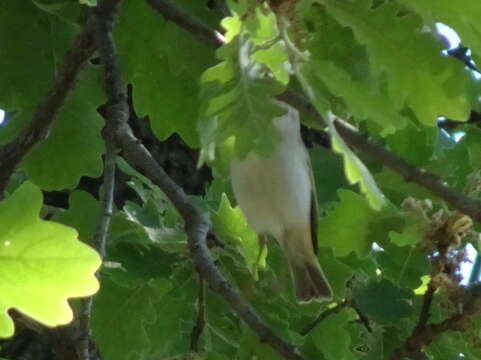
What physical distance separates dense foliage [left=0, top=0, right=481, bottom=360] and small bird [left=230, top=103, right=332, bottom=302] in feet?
0.12

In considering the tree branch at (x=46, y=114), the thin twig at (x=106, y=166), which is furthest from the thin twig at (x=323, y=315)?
the tree branch at (x=46, y=114)

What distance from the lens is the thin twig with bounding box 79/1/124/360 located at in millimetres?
1711

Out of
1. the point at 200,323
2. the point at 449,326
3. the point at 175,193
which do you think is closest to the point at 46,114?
the point at 175,193

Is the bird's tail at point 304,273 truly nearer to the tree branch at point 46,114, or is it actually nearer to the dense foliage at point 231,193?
the dense foliage at point 231,193

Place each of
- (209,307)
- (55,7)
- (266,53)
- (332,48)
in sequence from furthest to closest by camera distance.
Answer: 1. (209,307)
2. (55,7)
3. (332,48)
4. (266,53)

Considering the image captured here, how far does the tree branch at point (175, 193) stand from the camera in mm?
1686

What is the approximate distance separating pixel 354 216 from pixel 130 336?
1.99 ft

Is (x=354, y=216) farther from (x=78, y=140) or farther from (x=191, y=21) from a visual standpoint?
(x=78, y=140)

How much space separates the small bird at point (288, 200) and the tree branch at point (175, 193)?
14 cm

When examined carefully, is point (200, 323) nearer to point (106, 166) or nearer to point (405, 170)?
point (106, 166)

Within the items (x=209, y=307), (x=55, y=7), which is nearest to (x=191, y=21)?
(x=55, y=7)

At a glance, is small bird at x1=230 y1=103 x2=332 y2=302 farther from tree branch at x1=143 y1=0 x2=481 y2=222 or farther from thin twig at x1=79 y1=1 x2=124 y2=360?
tree branch at x1=143 y1=0 x2=481 y2=222

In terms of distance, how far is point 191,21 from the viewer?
1.71 metres

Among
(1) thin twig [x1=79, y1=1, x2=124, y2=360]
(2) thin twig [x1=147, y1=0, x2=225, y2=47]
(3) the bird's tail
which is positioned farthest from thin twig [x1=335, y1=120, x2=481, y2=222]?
(3) the bird's tail
